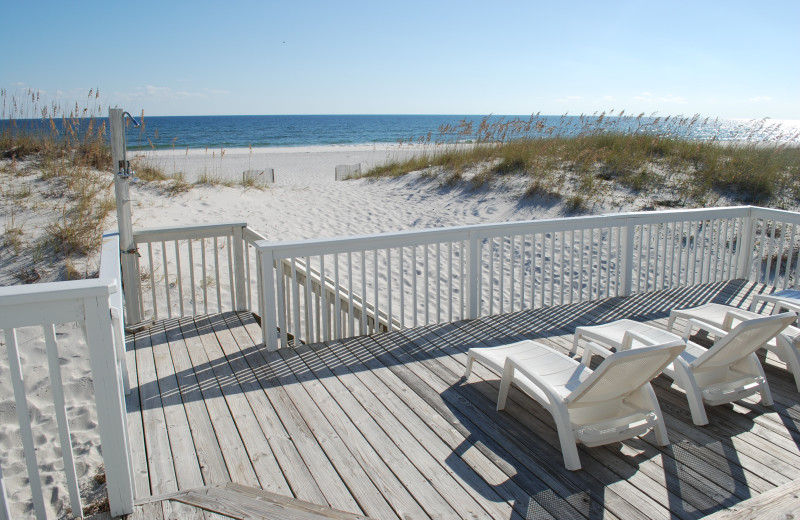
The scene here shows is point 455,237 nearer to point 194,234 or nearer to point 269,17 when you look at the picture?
point 194,234

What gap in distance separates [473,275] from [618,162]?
787cm

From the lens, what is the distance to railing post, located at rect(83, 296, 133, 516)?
1770mm

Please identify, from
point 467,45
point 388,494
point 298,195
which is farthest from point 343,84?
point 388,494

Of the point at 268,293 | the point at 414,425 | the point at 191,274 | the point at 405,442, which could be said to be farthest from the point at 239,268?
the point at 405,442

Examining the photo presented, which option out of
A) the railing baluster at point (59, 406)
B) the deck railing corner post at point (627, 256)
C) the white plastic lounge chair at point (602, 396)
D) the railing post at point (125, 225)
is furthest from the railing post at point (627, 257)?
the railing baluster at point (59, 406)

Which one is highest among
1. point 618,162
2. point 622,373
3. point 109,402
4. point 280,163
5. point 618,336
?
point 618,162

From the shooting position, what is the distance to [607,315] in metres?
4.77

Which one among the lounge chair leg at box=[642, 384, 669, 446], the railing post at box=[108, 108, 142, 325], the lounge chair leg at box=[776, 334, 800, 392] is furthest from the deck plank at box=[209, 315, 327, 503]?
the lounge chair leg at box=[776, 334, 800, 392]

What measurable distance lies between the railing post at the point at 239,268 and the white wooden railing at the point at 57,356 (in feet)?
9.59

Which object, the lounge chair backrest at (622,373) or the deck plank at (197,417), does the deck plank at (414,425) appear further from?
the deck plank at (197,417)

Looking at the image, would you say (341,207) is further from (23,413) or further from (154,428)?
(23,413)

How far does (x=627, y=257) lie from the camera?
5.22 m

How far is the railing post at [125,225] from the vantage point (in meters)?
3.92

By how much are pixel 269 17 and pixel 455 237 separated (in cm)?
1191
